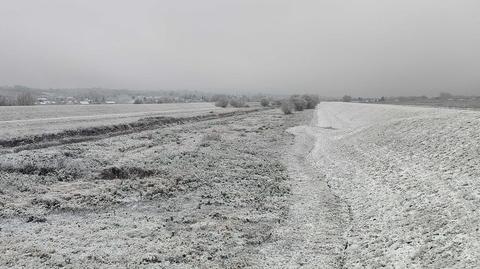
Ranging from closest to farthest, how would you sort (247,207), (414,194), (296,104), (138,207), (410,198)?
(410,198) → (414,194) → (138,207) → (247,207) → (296,104)

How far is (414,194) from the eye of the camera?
19.7 metres

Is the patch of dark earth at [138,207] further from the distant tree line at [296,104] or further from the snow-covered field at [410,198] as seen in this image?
the distant tree line at [296,104]

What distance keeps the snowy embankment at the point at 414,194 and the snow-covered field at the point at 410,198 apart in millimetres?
28

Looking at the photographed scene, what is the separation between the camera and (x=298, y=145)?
4441 centimetres

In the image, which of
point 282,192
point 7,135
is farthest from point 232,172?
point 7,135

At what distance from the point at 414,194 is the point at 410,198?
1.80ft

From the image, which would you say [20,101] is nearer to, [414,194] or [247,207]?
[247,207]

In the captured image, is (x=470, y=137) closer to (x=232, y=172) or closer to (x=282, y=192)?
(x=282, y=192)

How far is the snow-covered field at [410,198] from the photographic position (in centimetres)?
1356

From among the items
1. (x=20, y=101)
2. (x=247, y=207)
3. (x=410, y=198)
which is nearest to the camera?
(x=410, y=198)

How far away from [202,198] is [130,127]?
37883 millimetres

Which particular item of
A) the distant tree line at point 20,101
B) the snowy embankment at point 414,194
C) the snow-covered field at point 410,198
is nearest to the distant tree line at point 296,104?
the distant tree line at point 20,101

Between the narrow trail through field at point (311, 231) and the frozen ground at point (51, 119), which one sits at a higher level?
the frozen ground at point (51, 119)

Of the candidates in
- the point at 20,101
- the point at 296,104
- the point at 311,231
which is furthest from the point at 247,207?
the point at 20,101
